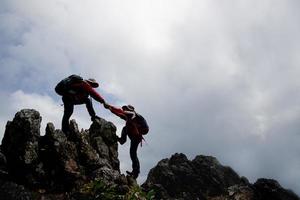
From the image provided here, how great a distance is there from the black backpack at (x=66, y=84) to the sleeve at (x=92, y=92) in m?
0.39

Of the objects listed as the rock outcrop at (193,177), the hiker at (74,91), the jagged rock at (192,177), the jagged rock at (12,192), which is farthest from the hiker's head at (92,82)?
the jagged rock at (192,177)

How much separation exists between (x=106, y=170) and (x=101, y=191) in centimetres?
253

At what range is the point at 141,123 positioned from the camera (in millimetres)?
24750

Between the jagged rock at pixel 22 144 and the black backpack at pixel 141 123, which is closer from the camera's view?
the jagged rock at pixel 22 144

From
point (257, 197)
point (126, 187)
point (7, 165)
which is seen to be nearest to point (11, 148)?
point (7, 165)

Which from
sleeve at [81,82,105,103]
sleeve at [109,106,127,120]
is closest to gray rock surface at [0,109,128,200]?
sleeve at [81,82,105,103]

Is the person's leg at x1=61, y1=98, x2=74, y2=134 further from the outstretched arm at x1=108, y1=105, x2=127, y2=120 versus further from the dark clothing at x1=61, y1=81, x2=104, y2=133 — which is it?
the outstretched arm at x1=108, y1=105, x2=127, y2=120

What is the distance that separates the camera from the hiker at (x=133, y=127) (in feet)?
80.3

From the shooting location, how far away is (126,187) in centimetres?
2138

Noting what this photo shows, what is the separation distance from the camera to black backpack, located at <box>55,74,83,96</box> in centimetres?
2339

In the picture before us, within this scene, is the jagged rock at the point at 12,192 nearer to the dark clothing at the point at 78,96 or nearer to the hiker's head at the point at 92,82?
the dark clothing at the point at 78,96

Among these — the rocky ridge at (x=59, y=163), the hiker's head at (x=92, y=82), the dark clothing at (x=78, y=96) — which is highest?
the hiker's head at (x=92, y=82)

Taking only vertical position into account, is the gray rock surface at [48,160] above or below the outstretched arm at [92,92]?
below

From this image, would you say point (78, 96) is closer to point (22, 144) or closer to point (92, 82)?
point (92, 82)
